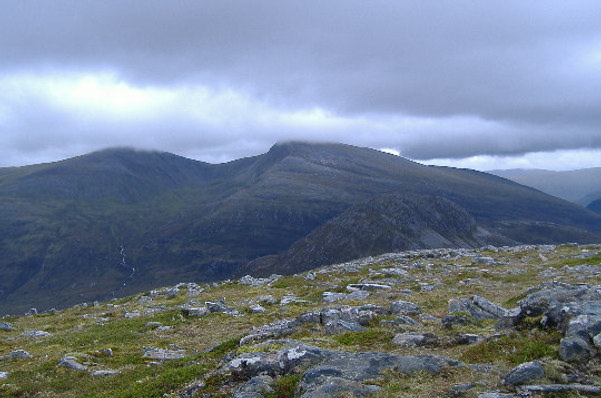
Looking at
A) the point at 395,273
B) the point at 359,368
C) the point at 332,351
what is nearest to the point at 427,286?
the point at 395,273

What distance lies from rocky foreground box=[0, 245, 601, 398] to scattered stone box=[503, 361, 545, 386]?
3 centimetres

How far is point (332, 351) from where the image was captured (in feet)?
58.0

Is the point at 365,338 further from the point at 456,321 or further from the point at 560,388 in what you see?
the point at 560,388

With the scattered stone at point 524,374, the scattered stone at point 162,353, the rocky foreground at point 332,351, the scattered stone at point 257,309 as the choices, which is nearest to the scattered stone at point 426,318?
the rocky foreground at point 332,351

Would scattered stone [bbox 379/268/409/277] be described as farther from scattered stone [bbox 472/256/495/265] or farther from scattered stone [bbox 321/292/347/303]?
scattered stone [bbox 321/292/347/303]

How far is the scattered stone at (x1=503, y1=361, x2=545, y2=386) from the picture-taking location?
13.6 metres

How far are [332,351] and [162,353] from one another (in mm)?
12120

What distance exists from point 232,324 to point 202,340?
4.27 meters

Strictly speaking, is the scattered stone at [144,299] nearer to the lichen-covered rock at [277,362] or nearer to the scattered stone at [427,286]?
the scattered stone at [427,286]

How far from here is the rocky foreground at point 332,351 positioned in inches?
563

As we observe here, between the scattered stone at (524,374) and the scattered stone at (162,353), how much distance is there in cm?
1680

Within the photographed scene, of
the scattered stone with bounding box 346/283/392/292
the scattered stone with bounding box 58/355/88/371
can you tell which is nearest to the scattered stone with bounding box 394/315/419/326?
the scattered stone with bounding box 58/355/88/371

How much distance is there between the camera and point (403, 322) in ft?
82.3

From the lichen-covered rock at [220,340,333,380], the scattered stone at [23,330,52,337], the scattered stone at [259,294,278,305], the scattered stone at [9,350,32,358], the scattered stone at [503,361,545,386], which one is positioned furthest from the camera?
the scattered stone at [259,294,278,305]
